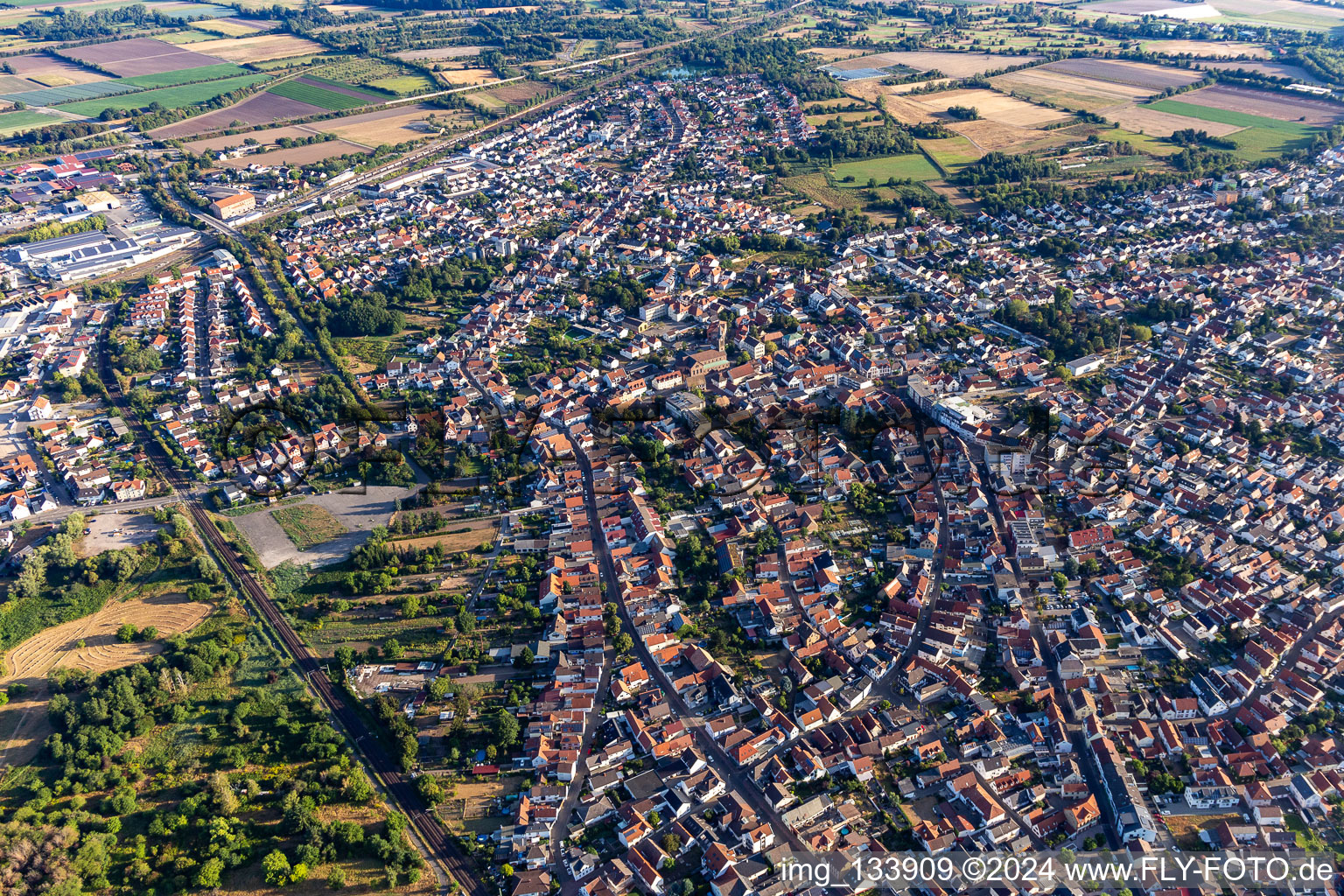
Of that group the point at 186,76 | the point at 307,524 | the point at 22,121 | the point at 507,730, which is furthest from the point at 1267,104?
the point at 22,121

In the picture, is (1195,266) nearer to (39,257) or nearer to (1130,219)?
(1130,219)

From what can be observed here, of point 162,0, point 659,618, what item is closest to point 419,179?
point 659,618

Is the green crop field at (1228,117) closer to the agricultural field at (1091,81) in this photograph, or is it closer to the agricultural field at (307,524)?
the agricultural field at (1091,81)

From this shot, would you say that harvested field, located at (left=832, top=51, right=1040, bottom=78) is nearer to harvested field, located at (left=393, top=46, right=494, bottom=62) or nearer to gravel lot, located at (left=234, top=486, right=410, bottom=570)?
harvested field, located at (left=393, top=46, right=494, bottom=62)

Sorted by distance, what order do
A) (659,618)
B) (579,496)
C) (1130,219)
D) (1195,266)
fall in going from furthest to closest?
1. (1130,219)
2. (1195,266)
3. (579,496)
4. (659,618)

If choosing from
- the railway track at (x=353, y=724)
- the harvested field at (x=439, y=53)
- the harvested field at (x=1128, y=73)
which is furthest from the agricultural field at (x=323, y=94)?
Result: the harvested field at (x=1128, y=73)

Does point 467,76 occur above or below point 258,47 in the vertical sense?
below

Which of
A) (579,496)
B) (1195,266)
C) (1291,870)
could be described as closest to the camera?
(1291,870)

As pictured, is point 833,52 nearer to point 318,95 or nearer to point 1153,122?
point 1153,122
